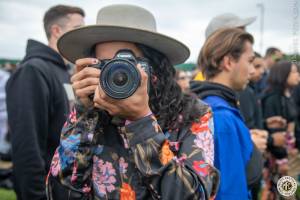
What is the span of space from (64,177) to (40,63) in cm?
125

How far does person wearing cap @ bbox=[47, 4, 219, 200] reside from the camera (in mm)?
1246

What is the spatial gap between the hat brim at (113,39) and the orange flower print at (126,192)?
0.53m

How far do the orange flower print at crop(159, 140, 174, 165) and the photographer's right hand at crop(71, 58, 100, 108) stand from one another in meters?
0.31

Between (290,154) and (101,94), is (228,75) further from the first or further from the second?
(290,154)

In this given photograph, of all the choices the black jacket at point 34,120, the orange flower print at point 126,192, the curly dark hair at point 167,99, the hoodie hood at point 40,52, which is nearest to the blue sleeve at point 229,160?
the curly dark hair at point 167,99

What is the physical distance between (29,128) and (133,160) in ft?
3.67

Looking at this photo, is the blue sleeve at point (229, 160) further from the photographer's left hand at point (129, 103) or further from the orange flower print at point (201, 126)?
the photographer's left hand at point (129, 103)

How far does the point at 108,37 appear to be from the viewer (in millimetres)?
1496

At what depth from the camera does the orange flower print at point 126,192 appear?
131 centimetres

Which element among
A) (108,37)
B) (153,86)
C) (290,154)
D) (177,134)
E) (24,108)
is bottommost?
(290,154)

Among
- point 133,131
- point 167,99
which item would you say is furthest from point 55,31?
point 133,131

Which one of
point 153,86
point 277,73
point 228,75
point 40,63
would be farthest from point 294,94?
point 153,86

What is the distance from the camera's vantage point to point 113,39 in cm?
150

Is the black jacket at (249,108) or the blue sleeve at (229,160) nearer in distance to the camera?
the blue sleeve at (229,160)
